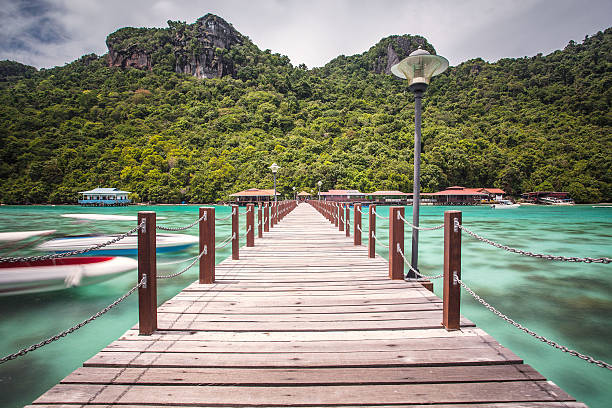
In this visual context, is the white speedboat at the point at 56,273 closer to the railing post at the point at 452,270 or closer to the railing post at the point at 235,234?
the railing post at the point at 235,234

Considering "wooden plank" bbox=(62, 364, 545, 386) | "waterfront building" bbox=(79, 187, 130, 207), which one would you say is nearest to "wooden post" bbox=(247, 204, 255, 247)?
"wooden plank" bbox=(62, 364, 545, 386)

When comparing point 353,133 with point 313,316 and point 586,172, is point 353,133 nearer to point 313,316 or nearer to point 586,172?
point 586,172

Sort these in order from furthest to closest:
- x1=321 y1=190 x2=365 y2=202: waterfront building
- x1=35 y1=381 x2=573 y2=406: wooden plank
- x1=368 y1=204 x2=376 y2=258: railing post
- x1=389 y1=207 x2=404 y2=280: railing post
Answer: x1=321 y1=190 x2=365 y2=202: waterfront building
x1=368 y1=204 x2=376 y2=258: railing post
x1=389 y1=207 x2=404 y2=280: railing post
x1=35 y1=381 x2=573 y2=406: wooden plank

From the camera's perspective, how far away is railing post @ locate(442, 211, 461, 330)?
2.39 m

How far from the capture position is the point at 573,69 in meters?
71.8

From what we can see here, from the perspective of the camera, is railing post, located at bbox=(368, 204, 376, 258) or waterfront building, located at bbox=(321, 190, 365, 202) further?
waterfront building, located at bbox=(321, 190, 365, 202)

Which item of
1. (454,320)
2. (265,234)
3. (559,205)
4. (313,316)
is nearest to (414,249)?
(454,320)

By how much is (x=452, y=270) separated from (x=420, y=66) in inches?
114

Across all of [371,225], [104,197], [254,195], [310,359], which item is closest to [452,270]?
[310,359]

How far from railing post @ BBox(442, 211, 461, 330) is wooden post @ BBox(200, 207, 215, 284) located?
2566mm

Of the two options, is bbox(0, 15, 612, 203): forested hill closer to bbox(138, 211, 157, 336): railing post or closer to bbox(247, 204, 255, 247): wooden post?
bbox(247, 204, 255, 247): wooden post

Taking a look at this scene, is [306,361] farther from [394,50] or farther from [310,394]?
[394,50]

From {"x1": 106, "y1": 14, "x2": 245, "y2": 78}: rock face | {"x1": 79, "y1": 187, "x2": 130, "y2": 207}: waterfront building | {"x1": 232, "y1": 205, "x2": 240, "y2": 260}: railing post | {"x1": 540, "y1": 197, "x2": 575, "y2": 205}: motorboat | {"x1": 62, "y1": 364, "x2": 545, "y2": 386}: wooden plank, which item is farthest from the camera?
{"x1": 106, "y1": 14, "x2": 245, "y2": 78}: rock face

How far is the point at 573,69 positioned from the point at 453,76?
26.8m
